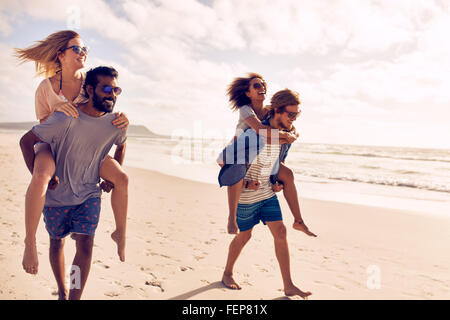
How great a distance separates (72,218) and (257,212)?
178cm

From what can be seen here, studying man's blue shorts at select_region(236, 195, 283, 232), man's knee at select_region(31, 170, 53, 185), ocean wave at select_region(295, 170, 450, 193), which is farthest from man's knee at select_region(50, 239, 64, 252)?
ocean wave at select_region(295, 170, 450, 193)

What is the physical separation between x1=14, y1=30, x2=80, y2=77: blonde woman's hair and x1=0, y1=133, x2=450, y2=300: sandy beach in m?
2.23

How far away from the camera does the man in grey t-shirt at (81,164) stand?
228cm

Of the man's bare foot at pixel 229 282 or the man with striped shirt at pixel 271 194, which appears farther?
the man's bare foot at pixel 229 282

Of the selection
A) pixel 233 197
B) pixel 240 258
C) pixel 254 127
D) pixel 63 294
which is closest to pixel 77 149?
pixel 63 294

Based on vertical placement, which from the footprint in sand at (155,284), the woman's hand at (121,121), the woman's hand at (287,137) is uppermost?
the woman's hand at (121,121)

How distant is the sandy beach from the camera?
3.40m

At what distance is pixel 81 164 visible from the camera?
7.79 feet

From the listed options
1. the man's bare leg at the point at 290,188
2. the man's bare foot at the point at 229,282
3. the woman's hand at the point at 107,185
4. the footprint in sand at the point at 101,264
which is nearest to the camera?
the woman's hand at the point at 107,185

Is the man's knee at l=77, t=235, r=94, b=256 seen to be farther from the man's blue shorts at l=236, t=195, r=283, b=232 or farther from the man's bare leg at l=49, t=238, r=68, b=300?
the man's blue shorts at l=236, t=195, r=283, b=232

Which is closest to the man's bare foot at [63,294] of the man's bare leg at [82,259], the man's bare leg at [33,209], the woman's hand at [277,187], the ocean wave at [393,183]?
the man's bare leg at [82,259]

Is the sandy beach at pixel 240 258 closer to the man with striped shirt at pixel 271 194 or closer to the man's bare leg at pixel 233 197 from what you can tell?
the man with striped shirt at pixel 271 194

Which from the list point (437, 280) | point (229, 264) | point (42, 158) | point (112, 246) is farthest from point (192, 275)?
point (437, 280)

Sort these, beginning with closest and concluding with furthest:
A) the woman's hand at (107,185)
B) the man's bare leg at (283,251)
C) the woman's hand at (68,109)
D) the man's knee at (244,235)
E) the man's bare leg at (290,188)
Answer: the woman's hand at (68,109) < the woman's hand at (107,185) < the man's bare leg at (283,251) < the man's bare leg at (290,188) < the man's knee at (244,235)
